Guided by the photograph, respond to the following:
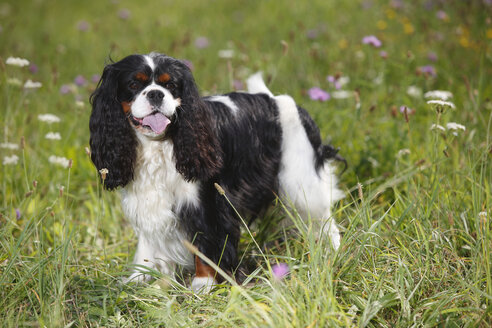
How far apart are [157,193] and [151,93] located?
0.55 m

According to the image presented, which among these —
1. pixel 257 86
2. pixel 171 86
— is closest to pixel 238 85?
pixel 257 86

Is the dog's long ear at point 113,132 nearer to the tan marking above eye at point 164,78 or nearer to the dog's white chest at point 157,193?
the dog's white chest at point 157,193

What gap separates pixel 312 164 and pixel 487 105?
1.74 metres

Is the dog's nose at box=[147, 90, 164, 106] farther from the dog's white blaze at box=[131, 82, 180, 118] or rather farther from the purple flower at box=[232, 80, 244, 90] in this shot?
the purple flower at box=[232, 80, 244, 90]

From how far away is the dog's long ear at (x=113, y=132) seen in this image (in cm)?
258

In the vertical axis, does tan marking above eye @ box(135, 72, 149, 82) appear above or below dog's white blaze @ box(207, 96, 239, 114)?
above

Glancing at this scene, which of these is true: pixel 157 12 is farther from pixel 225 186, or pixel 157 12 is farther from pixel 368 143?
pixel 225 186

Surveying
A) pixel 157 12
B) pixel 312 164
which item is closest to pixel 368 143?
pixel 312 164

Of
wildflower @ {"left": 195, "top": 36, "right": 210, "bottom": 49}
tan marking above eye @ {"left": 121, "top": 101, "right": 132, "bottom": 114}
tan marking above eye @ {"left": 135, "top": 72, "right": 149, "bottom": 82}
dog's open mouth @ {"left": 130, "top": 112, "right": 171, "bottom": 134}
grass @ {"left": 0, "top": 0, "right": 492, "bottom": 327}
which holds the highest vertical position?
tan marking above eye @ {"left": 135, "top": 72, "right": 149, "bottom": 82}

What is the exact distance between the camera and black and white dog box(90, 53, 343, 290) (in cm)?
254

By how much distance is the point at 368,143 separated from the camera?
3820mm

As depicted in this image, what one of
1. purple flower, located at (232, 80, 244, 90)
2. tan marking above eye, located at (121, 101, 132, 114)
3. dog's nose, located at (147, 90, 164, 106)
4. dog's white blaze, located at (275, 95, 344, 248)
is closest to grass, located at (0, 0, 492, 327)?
purple flower, located at (232, 80, 244, 90)

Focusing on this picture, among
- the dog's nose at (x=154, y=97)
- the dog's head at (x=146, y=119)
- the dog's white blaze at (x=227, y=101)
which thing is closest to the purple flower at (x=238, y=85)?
the dog's white blaze at (x=227, y=101)

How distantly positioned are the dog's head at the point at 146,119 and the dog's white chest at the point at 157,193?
0.05 meters
